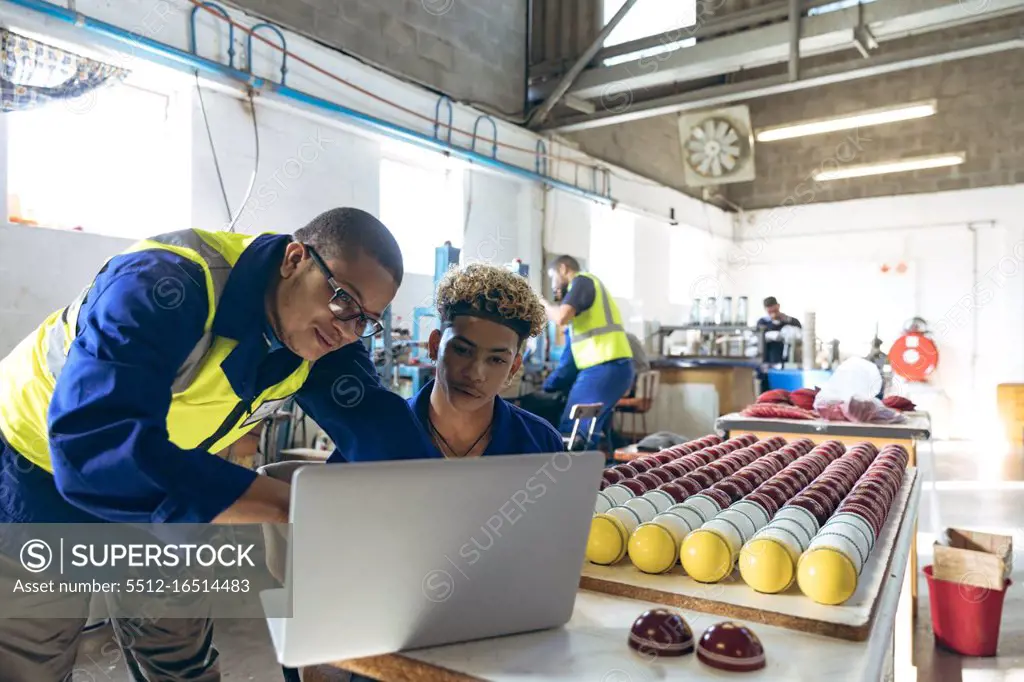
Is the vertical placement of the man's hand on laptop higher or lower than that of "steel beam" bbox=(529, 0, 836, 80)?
lower

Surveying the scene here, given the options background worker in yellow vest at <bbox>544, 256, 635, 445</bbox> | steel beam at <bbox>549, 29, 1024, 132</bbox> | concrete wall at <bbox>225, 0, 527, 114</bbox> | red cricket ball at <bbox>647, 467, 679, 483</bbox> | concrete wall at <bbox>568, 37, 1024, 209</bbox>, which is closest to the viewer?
red cricket ball at <bbox>647, 467, 679, 483</bbox>

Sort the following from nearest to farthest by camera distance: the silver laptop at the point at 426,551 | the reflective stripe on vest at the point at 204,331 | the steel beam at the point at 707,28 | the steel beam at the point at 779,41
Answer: the silver laptop at the point at 426,551 < the reflective stripe on vest at the point at 204,331 < the steel beam at the point at 779,41 < the steel beam at the point at 707,28

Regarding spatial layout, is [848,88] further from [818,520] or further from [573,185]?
[818,520]

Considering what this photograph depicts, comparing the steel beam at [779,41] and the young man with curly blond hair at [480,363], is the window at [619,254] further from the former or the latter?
the young man with curly blond hair at [480,363]

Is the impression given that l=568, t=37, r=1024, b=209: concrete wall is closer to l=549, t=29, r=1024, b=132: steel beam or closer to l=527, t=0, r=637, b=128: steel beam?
l=549, t=29, r=1024, b=132: steel beam

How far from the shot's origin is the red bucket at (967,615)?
2.42 metres

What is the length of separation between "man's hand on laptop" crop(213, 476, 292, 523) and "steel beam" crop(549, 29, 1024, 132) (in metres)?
5.73

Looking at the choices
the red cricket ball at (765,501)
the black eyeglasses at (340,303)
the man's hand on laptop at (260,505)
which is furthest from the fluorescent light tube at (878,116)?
the man's hand on laptop at (260,505)

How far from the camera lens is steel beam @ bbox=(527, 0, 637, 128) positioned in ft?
18.7

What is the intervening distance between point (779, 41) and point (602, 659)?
18.4 feet

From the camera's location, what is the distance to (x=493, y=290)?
1.33 m

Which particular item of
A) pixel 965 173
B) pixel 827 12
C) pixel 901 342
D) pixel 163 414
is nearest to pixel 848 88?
pixel 965 173

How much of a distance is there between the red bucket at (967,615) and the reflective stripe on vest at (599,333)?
210 cm

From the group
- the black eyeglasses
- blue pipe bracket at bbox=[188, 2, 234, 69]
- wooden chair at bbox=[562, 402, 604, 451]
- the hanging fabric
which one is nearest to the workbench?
the black eyeglasses
